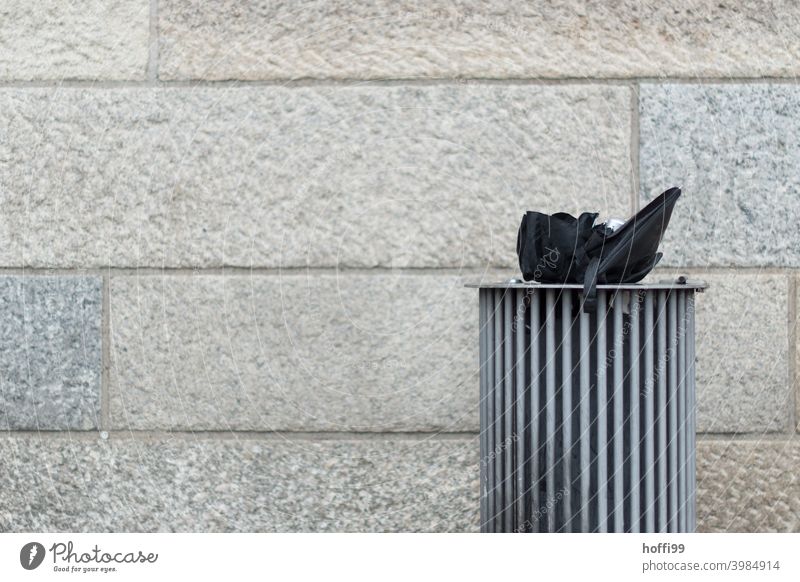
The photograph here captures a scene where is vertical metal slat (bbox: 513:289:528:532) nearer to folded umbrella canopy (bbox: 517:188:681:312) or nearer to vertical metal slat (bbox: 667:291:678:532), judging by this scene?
folded umbrella canopy (bbox: 517:188:681:312)

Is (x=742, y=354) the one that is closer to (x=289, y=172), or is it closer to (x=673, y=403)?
(x=673, y=403)

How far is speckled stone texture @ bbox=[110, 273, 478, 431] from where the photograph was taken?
377 cm

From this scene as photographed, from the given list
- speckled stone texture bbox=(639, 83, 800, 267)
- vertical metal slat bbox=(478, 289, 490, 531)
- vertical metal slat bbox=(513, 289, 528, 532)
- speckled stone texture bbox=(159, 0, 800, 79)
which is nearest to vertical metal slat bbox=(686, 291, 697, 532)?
vertical metal slat bbox=(513, 289, 528, 532)

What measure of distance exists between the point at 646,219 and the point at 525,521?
0.99m

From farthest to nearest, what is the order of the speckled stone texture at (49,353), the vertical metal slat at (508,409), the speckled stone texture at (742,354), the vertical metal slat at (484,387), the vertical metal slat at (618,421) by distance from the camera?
1. the speckled stone texture at (49,353)
2. the speckled stone texture at (742,354)
3. the vertical metal slat at (484,387)
4. the vertical metal slat at (508,409)
5. the vertical metal slat at (618,421)

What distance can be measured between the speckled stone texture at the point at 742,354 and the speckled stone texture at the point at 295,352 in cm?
100

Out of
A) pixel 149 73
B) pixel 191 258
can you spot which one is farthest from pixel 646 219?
pixel 149 73

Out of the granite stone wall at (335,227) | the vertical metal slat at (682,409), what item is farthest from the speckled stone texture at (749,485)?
the vertical metal slat at (682,409)

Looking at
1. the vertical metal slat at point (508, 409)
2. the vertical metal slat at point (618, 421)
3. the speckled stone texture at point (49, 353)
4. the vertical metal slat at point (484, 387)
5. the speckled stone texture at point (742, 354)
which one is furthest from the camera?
the speckled stone texture at point (49, 353)

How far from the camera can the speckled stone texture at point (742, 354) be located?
146 inches

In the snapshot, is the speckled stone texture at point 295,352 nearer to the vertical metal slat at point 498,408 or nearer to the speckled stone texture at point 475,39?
the speckled stone texture at point 475,39

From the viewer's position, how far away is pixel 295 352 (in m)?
3.79

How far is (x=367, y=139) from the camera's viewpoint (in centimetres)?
378

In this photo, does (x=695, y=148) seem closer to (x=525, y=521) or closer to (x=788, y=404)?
(x=788, y=404)
